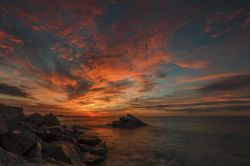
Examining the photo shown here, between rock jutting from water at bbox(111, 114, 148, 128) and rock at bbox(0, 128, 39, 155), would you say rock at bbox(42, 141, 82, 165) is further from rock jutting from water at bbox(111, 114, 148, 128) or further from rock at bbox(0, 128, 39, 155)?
rock jutting from water at bbox(111, 114, 148, 128)

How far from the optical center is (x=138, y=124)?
201 feet

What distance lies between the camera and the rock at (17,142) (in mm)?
8507

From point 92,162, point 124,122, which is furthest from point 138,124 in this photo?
point 92,162

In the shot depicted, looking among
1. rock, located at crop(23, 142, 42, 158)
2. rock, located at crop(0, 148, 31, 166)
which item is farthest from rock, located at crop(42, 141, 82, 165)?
rock, located at crop(0, 148, 31, 166)

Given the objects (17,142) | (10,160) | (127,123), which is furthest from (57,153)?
(127,123)

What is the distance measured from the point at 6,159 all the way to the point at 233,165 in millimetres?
18367

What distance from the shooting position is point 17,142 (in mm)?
8898

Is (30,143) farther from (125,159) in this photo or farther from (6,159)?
(125,159)

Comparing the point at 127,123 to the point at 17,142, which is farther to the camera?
the point at 127,123

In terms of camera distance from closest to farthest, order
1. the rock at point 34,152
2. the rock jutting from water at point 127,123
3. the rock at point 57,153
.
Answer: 1. the rock at point 34,152
2. the rock at point 57,153
3. the rock jutting from water at point 127,123

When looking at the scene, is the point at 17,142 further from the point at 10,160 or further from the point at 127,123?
the point at 127,123

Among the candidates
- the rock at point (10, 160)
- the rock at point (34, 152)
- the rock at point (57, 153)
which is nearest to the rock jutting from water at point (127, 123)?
the rock at point (57, 153)

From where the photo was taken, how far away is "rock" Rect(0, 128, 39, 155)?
8507 millimetres

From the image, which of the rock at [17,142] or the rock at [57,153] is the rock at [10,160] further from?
the rock at [57,153]
